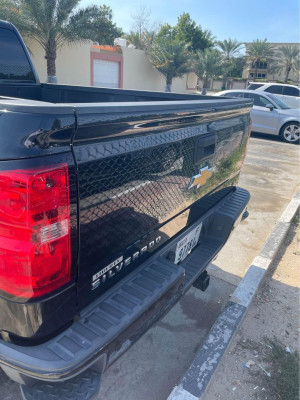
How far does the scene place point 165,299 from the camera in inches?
70.0

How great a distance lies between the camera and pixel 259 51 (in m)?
45.1

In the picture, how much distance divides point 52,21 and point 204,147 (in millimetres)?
16368

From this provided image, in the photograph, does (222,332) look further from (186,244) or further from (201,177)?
(201,177)

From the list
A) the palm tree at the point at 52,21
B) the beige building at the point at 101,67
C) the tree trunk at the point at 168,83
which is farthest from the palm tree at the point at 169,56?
the palm tree at the point at 52,21

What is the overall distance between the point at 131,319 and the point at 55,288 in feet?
1.30

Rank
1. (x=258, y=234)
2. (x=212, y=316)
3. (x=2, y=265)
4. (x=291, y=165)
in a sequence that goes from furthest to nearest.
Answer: (x=291, y=165) → (x=258, y=234) → (x=212, y=316) → (x=2, y=265)

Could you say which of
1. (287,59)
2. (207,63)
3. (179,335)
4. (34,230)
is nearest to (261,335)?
(179,335)

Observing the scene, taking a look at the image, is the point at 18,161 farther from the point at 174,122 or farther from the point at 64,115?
the point at 174,122

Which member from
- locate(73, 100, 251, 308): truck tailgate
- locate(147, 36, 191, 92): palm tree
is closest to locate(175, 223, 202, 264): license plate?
locate(73, 100, 251, 308): truck tailgate

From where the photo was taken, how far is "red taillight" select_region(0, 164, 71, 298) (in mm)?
1158

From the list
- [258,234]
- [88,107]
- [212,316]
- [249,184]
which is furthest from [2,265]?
[249,184]

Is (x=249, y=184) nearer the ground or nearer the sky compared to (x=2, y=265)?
nearer the ground

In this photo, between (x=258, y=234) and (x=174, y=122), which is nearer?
(x=174, y=122)

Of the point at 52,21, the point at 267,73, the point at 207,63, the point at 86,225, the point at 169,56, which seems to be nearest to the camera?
the point at 86,225
